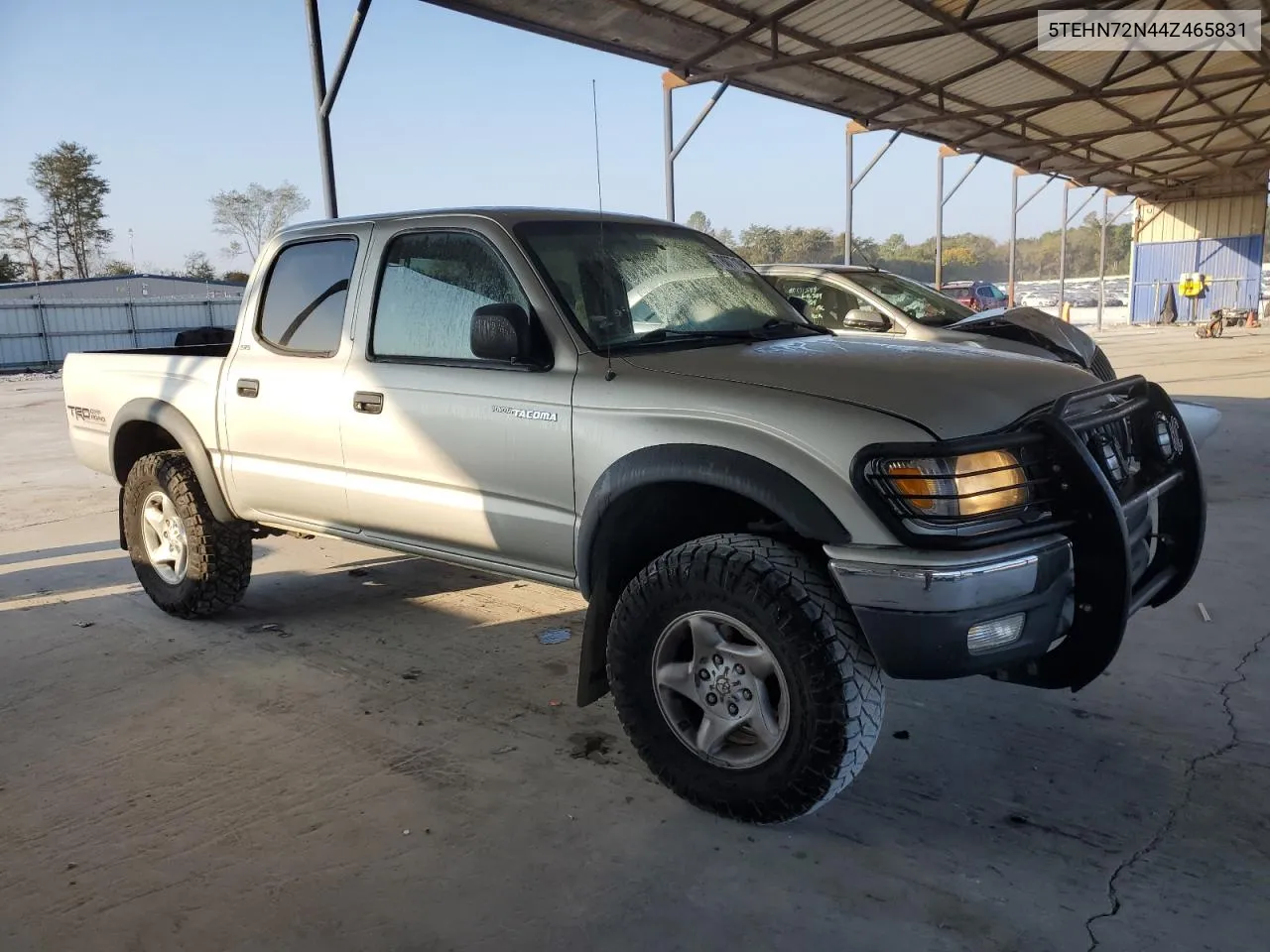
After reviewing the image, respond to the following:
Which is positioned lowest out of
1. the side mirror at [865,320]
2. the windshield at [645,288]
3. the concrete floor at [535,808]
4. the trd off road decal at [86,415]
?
the concrete floor at [535,808]

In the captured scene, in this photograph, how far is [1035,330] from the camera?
6992mm

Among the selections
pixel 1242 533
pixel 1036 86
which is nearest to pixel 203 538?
pixel 1242 533

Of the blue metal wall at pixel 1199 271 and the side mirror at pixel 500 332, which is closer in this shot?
the side mirror at pixel 500 332

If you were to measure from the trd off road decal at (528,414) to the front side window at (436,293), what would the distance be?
0.28 m

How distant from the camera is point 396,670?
412 cm

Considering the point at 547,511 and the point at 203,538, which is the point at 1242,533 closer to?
the point at 547,511

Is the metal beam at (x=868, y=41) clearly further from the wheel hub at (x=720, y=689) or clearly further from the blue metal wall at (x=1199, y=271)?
the blue metal wall at (x=1199, y=271)

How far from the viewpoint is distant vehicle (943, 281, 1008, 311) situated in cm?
3053

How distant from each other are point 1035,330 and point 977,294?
27.6 metres

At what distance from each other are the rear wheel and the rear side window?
0.96 metres

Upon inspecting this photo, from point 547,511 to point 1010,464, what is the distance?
4.98 ft

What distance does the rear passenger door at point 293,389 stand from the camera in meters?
4.00

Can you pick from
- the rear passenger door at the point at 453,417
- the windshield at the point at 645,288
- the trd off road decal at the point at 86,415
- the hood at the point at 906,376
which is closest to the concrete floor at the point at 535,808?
the rear passenger door at the point at 453,417

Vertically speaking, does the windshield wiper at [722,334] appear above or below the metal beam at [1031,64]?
below
